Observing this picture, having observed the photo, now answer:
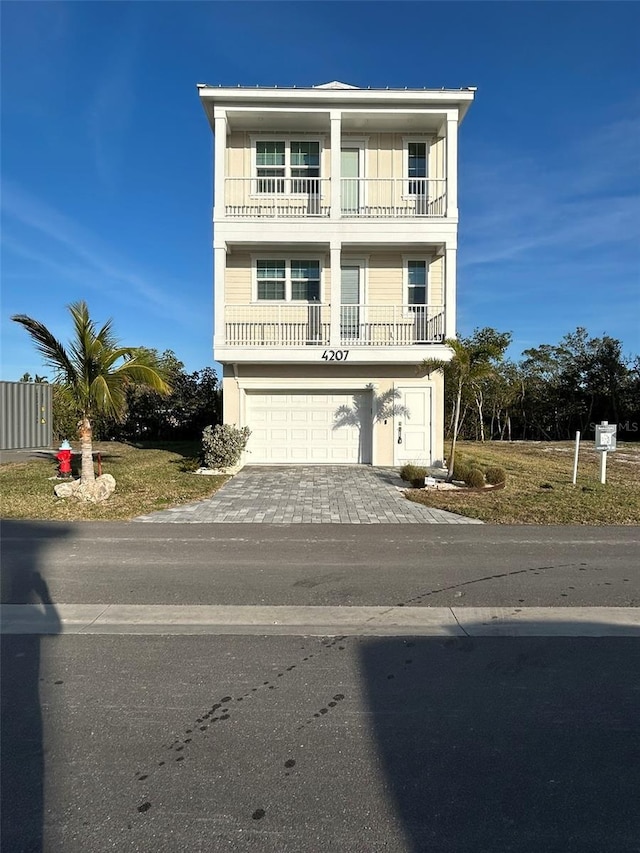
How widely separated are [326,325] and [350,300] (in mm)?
1484

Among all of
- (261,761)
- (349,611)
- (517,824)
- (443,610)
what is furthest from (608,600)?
(261,761)

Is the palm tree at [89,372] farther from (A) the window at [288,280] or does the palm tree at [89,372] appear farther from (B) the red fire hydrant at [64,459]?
(A) the window at [288,280]

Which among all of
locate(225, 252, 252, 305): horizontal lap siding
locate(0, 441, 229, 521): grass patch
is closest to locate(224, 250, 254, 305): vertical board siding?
locate(225, 252, 252, 305): horizontal lap siding

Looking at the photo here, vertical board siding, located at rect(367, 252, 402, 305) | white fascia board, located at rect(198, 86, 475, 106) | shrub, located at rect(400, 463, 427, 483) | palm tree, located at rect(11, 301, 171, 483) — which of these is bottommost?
shrub, located at rect(400, 463, 427, 483)

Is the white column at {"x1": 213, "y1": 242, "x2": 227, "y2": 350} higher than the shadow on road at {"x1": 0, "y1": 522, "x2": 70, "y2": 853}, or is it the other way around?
the white column at {"x1": 213, "y1": 242, "x2": 227, "y2": 350}

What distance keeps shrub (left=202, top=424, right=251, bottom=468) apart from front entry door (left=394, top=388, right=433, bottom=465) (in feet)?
15.3

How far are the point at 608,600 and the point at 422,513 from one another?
174 inches

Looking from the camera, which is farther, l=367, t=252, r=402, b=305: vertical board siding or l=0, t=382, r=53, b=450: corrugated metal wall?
l=0, t=382, r=53, b=450: corrugated metal wall

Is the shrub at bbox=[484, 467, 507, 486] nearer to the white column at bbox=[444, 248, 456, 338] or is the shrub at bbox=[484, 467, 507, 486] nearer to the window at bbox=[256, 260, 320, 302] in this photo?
the white column at bbox=[444, 248, 456, 338]

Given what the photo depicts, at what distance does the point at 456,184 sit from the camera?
49.3 feet

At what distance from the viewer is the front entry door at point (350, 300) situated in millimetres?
15828

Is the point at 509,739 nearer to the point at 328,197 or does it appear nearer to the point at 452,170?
the point at 452,170

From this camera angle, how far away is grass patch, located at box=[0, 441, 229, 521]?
9.20 m

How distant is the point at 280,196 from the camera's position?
52.2ft
